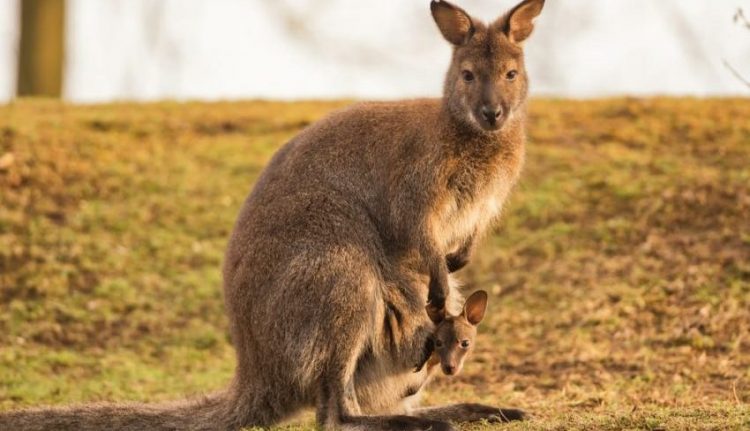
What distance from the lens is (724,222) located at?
1037 cm

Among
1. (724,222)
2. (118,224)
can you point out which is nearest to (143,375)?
(118,224)

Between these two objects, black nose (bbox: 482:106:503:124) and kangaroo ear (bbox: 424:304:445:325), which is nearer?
black nose (bbox: 482:106:503:124)

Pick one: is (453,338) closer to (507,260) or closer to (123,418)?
(123,418)

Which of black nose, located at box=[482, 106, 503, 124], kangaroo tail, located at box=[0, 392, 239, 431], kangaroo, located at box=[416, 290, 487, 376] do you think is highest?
black nose, located at box=[482, 106, 503, 124]

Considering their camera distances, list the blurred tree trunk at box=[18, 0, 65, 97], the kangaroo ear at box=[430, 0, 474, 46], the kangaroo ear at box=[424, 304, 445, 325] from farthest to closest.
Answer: the blurred tree trunk at box=[18, 0, 65, 97] < the kangaroo ear at box=[430, 0, 474, 46] < the kangaroo ear at box=[424, 304, 445, 325]

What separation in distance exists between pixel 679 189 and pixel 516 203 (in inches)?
62.9

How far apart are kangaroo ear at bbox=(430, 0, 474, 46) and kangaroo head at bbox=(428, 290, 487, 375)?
1.54m

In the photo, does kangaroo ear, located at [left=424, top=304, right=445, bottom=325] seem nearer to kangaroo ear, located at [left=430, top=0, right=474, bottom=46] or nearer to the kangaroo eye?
the kangaroo eye

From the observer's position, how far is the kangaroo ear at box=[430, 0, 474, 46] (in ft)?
22.4

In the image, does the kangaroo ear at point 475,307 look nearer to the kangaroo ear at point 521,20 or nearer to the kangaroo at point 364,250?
the kangaroo at point 364,250

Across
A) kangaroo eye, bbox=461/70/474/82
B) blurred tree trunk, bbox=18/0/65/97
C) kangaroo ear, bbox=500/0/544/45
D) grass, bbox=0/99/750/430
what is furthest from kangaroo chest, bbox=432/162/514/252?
blurred tree trunk, bbox=18/0/65/97

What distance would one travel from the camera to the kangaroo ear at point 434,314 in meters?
6.67

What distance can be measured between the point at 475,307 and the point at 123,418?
6.99ft

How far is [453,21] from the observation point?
688cm
